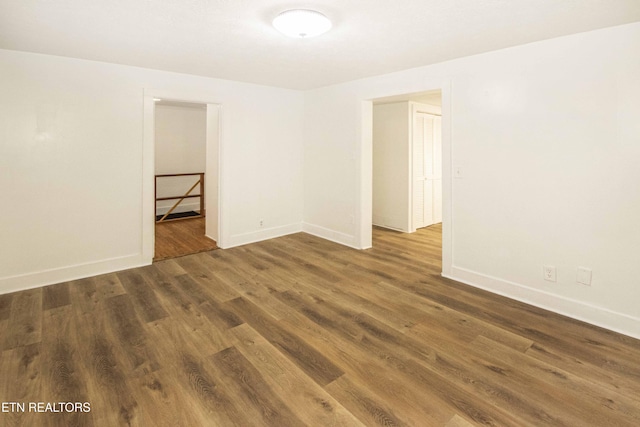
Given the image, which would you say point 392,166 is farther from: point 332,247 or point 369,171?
point 332,247

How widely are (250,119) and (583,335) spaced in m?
4.37

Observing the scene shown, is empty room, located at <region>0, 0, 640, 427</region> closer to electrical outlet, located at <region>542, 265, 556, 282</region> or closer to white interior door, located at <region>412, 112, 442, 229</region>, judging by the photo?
electrical outlet, located at <region>542, 265, 556, 282</region>

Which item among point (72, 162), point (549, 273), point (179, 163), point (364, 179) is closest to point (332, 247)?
point (364, 179)

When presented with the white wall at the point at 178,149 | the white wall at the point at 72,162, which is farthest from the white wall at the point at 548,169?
the white wall at the point at 178,149

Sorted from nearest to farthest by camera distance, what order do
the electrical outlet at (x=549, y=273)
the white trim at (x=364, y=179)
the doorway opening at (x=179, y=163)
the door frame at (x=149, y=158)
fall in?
the electrical outlet at (x=549, y=273)
the door frame at (x=149, y=158)
the white trim at (x=364, y=179)
the doorway opening at (x=179, y=163)

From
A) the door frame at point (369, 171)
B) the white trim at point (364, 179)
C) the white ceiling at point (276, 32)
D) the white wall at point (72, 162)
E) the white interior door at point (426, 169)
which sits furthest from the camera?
the white interior door at point (426, 169)

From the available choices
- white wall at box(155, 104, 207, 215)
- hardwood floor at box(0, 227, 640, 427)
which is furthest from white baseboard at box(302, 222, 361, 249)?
white wall at box(155, 104, 207, 215)

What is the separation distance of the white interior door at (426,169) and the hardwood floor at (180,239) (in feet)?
11.5

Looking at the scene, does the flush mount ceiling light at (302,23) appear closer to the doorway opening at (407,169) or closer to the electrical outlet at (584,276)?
the electrical outlet at (584,276)

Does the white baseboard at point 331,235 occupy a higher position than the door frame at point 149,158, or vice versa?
the door frame at point 149,158

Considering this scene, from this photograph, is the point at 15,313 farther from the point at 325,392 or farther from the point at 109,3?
the point at 325,392

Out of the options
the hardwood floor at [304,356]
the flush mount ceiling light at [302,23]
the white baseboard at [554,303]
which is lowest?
the hardwood floor at [304,356]

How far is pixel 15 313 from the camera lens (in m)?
2.77

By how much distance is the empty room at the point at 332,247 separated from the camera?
73.7 inches
